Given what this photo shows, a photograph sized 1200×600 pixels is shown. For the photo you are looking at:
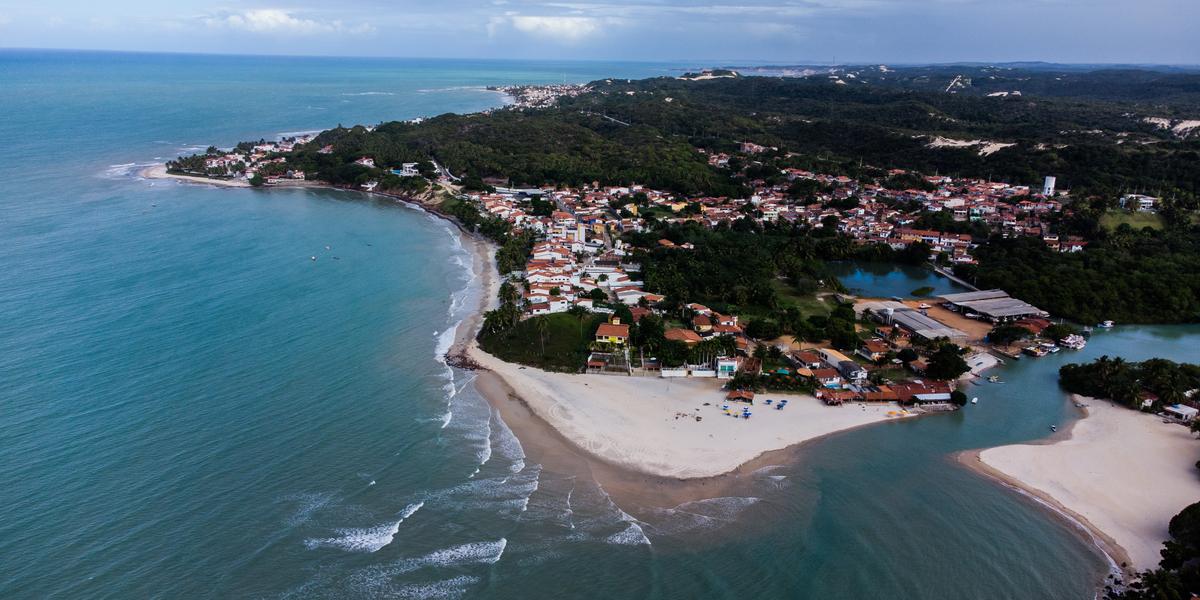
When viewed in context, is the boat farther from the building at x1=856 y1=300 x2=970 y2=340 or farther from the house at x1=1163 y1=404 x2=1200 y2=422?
the house at x1=1163 y1=404 x2=1200 y2=422

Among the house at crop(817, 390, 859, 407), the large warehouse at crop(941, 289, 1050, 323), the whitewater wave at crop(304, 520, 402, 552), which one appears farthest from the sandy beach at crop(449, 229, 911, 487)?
the large warehouse at crop(941, 289, 1050, 323)

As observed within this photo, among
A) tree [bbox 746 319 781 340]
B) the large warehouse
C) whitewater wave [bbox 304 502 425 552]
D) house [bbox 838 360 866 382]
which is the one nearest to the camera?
whitewater wave [bbox 304 502 425 552]

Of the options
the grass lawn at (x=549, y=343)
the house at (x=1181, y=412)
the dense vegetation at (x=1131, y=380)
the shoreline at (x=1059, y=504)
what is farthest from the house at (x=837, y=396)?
the house at (x=1181, y=412)

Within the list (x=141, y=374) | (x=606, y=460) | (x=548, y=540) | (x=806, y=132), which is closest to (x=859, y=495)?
(x=606, y=460)

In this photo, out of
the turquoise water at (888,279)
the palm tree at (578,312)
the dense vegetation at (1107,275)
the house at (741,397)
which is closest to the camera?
the house at (741,397)

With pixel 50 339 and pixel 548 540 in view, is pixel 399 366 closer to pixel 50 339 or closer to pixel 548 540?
pixel 548 540

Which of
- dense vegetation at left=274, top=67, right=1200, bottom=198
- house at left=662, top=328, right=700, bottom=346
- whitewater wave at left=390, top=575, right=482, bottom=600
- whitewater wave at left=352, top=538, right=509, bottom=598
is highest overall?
dense vegetation at left=274, top=67, right=1200, bottom=198

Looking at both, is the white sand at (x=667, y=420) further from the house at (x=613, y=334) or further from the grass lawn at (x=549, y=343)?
the house at (x=613, y=334)
